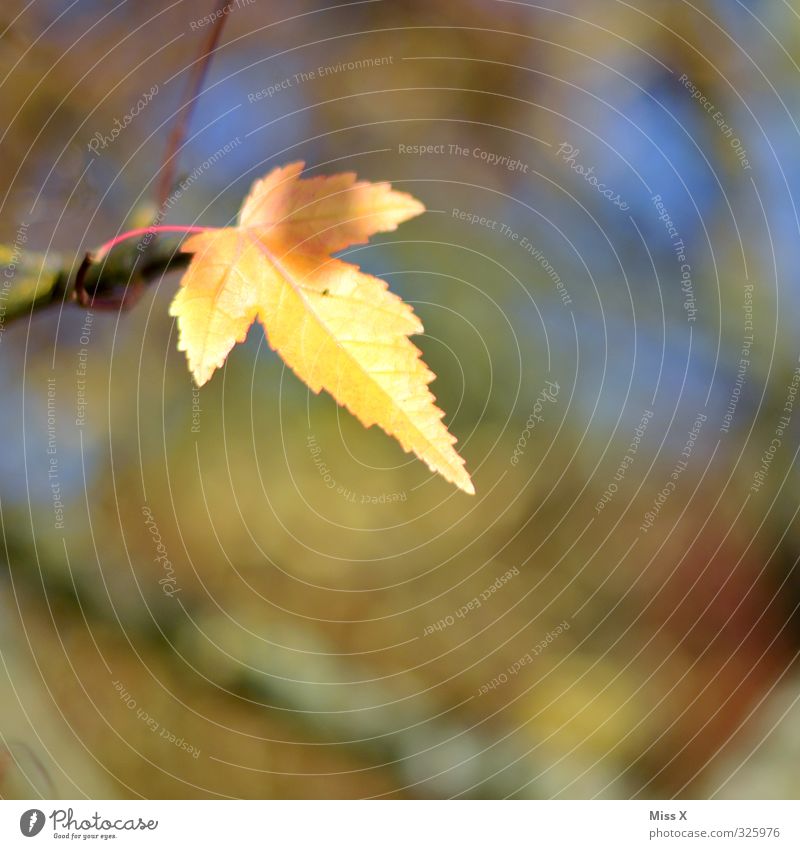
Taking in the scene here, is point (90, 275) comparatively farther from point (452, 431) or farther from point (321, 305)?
point (452, 431)

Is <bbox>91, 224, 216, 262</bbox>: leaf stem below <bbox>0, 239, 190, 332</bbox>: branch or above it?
above

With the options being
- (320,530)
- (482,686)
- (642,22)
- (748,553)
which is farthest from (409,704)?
(642,22)

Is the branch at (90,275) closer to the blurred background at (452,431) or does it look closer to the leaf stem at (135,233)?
the leaf stem at (135,233)

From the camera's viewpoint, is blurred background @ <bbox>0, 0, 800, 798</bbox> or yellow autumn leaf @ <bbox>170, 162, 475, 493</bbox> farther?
blurred background @ <bbox>0, 0, 800, 798</bbox>

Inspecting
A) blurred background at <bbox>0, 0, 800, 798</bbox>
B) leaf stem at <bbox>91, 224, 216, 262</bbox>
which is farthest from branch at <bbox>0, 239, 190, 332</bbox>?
blurred background at <bbox>0, 0, 800, 798</bbox>

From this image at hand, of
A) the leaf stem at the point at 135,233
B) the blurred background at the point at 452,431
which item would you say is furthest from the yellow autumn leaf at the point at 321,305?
the blurred background at the point at 452,431

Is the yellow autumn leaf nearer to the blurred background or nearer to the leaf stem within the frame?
the leaf stem
